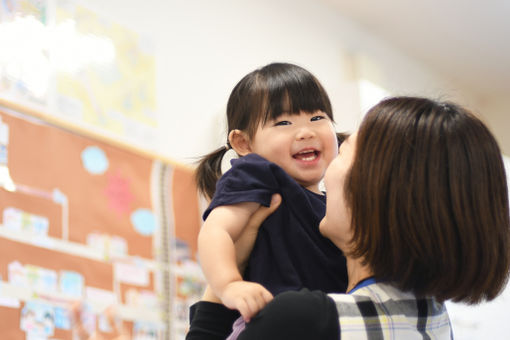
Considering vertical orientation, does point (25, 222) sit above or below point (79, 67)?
below

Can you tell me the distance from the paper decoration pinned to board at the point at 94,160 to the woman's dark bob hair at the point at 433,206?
4.95ft

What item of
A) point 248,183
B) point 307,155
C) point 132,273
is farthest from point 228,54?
point 248,183

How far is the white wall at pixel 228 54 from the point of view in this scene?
272 cm

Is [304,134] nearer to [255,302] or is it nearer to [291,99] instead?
[291,99]

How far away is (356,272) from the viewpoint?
0.94 m

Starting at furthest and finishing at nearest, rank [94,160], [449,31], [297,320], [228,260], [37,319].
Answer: [449,31]
[94,160]
[37,319]
[228,260]
[297,320]

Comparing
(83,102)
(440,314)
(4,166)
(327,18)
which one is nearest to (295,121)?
(440,314)

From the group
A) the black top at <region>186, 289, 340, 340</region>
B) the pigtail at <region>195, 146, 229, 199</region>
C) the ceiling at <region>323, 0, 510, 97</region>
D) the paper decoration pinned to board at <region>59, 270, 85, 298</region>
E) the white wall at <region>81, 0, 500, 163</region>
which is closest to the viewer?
the black top at <region>186, 289, 340, 340</region>

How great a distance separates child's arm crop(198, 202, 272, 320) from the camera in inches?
33.4

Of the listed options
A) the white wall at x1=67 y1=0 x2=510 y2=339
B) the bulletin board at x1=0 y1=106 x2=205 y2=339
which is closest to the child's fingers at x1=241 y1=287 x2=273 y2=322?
the bulletin board at x1=0 y1=106 x2=205 y2=339

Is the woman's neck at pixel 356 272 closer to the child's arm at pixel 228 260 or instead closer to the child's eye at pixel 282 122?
the child's arm at pixel 228 260

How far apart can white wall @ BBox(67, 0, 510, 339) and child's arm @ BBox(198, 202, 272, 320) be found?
1.54 m

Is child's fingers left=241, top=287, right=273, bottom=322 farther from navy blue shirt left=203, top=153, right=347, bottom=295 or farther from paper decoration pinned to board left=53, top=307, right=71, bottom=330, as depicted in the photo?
paper decoration pinned to board left=53, top=307, right=71, bottom=330

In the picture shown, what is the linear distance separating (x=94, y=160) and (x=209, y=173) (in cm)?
111
